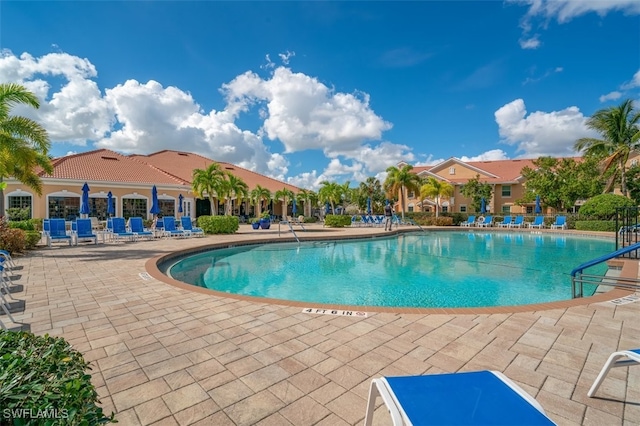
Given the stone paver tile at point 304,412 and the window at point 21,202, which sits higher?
the window at point 21,202

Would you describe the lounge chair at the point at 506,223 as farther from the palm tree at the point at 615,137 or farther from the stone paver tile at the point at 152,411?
the stone paver tile at the point at 152,411

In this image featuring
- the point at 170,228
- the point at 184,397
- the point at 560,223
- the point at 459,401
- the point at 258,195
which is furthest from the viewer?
the point at 258,195

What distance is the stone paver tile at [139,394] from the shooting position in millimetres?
2480

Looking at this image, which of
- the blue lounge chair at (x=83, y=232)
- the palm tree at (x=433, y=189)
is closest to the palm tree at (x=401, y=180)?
the palm tree at (x=433, y=189)

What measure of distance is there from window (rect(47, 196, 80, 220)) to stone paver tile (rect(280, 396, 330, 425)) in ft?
84.0

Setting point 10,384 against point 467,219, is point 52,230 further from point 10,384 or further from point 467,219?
point 467,219

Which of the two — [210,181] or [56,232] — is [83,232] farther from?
[210,181]

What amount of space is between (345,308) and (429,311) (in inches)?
49.6

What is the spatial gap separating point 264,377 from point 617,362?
290 cm

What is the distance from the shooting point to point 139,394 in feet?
8.56

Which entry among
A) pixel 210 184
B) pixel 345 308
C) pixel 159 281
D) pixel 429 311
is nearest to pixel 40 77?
pixel 210 184

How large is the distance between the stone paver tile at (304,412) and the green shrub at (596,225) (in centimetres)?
2696

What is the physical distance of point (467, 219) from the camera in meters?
30.7

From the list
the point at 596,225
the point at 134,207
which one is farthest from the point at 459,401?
the point at 596,225
